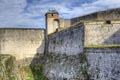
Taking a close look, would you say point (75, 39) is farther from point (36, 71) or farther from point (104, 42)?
point (36, 71)

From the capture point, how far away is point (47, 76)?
2659 cm

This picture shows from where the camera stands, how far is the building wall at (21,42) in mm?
30984

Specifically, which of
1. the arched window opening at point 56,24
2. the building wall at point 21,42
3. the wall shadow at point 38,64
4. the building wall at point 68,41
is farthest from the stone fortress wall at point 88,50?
the building wall at point 21,42

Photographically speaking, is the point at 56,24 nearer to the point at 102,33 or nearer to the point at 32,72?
the point at 32,72

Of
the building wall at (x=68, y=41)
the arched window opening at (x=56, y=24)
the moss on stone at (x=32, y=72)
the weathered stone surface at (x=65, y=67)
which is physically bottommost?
the moss on stone at (x=32, y=72)

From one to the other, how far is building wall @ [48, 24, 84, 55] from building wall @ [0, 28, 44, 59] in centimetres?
189

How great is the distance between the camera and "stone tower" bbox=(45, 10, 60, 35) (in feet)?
101

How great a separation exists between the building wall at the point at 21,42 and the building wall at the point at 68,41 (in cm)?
189

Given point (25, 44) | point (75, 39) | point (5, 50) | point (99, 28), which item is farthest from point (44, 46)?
point (99, 28)

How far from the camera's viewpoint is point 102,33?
22109mm

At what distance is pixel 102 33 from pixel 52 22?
982cm

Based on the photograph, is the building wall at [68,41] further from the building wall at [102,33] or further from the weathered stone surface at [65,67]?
the building wall at [102,33]

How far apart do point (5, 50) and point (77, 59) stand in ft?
37.4

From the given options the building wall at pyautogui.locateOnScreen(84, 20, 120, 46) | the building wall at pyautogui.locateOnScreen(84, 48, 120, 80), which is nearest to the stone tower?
the building wall at pyautogui.locateOnScreen(84, 20, 120, 46)
